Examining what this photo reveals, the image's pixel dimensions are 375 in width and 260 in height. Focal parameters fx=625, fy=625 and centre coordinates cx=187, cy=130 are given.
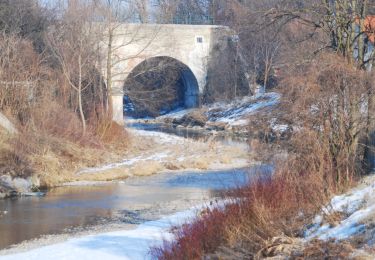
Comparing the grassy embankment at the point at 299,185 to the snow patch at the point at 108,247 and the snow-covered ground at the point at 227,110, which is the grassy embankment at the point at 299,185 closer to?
the snow patch at the point at 108,247

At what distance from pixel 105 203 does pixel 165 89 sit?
23.2 meters

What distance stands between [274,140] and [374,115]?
1582mm

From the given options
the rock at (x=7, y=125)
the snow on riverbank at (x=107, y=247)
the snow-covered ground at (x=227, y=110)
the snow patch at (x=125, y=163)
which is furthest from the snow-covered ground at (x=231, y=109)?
the snow on riverbank at (x=107, y=247)

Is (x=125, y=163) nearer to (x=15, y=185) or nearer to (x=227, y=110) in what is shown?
(x=15, y=185)

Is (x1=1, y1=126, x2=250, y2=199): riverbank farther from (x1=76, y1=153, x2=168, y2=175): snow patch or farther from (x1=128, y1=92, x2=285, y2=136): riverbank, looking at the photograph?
(x1=128, y1=92, x2=285, y2=136): riverbank

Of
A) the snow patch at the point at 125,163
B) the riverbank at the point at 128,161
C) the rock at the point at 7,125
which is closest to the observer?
the riverbank at the point at 128,161

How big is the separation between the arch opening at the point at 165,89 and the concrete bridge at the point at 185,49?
7 centimetres

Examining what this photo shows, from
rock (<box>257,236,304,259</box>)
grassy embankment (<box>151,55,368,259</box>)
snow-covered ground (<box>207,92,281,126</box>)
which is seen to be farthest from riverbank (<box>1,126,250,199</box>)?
snow-covered ground (<box>207,92,281,126</box>)

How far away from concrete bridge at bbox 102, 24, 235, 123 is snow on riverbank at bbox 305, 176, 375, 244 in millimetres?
22903

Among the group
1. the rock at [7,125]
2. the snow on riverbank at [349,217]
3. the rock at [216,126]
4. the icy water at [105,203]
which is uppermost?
the rock at [7,125]

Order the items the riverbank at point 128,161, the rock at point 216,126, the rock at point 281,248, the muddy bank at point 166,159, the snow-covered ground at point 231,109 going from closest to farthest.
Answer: the rock at point 281,248 < the riverbank at point 128,161 < the muddy bank at point 166,159 < the rock at point 216,126 < the snow-covered ground at point 231,109

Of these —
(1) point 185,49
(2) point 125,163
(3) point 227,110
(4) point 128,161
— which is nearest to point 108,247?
(2) point 125,163

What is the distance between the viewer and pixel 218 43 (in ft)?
123

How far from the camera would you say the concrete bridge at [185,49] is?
31406 mm
